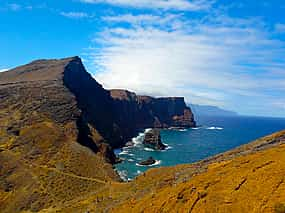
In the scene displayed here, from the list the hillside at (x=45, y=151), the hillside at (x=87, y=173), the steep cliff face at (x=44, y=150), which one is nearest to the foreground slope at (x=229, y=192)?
the hillside at (x=87, y=173)

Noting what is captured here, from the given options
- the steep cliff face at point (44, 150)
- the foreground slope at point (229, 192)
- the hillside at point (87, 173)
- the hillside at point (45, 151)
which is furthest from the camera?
the steep cliff face at point (44, 150)

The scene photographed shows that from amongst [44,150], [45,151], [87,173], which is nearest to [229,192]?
[87,173]

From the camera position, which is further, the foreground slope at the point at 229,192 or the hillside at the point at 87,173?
the hillside at the point at 87,173

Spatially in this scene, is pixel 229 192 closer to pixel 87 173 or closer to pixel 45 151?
pixel 87 173

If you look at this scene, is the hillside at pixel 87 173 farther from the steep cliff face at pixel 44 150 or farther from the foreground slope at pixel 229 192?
the foreground slope at pixel 229 192

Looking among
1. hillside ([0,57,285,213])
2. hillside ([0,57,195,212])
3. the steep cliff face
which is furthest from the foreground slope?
the steep cliff face

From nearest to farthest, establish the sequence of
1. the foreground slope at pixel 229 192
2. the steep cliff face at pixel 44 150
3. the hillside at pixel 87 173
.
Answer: the foreground slope at pixel 229 192 → the hillside at pixel 87 173 → the steep cliff face at pixel 44 150

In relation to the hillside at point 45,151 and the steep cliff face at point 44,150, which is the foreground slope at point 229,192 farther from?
the steep cliff face at point 44,150

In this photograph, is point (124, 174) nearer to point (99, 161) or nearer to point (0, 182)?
point (99, 161)

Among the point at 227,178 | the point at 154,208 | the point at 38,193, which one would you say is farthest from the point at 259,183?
the point at 38,193

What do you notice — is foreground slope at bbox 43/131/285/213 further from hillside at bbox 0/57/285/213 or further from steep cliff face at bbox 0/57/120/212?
steep cliff face at bbox 0/57/120/212

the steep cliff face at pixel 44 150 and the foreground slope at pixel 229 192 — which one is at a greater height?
the foreground slope at pixel 229 192

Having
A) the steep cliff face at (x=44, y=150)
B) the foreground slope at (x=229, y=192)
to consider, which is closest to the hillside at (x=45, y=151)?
the steep cliff face at (x=44, y=150)
